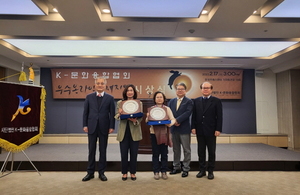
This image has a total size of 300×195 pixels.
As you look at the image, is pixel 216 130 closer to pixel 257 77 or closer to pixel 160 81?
pixel 160 81

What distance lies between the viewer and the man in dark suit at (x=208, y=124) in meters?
3.00

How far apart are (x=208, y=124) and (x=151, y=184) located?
3.69 ft

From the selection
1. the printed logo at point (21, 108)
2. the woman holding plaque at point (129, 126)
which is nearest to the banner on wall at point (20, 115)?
the printed logo at point (21, 108)

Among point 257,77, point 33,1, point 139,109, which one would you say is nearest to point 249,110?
point 257,77

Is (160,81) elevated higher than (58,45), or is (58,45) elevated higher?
(58,45)

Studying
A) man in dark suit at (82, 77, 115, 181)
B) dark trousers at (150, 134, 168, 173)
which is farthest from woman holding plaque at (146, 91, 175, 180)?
man in dark suit at (82, 77, 115, 181)

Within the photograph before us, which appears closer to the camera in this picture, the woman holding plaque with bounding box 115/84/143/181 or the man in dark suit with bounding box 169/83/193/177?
the woman holding plaque with bounding box 115/84/143/181

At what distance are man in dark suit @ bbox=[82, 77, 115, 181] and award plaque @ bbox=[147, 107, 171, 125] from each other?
532 millimetres

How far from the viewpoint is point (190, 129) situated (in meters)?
3.14

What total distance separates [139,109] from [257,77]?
5307 mm

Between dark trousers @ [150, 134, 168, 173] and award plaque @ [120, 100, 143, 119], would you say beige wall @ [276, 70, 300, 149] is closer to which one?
dark trousers @ [150, 134, 168, 173]

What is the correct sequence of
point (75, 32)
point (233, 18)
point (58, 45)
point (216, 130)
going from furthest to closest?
point (58, 45) < point (75, 32) < point (233, 18) < point (216, 130)

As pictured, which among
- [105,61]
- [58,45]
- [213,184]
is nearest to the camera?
[213,184]

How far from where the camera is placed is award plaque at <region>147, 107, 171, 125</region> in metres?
2.80
